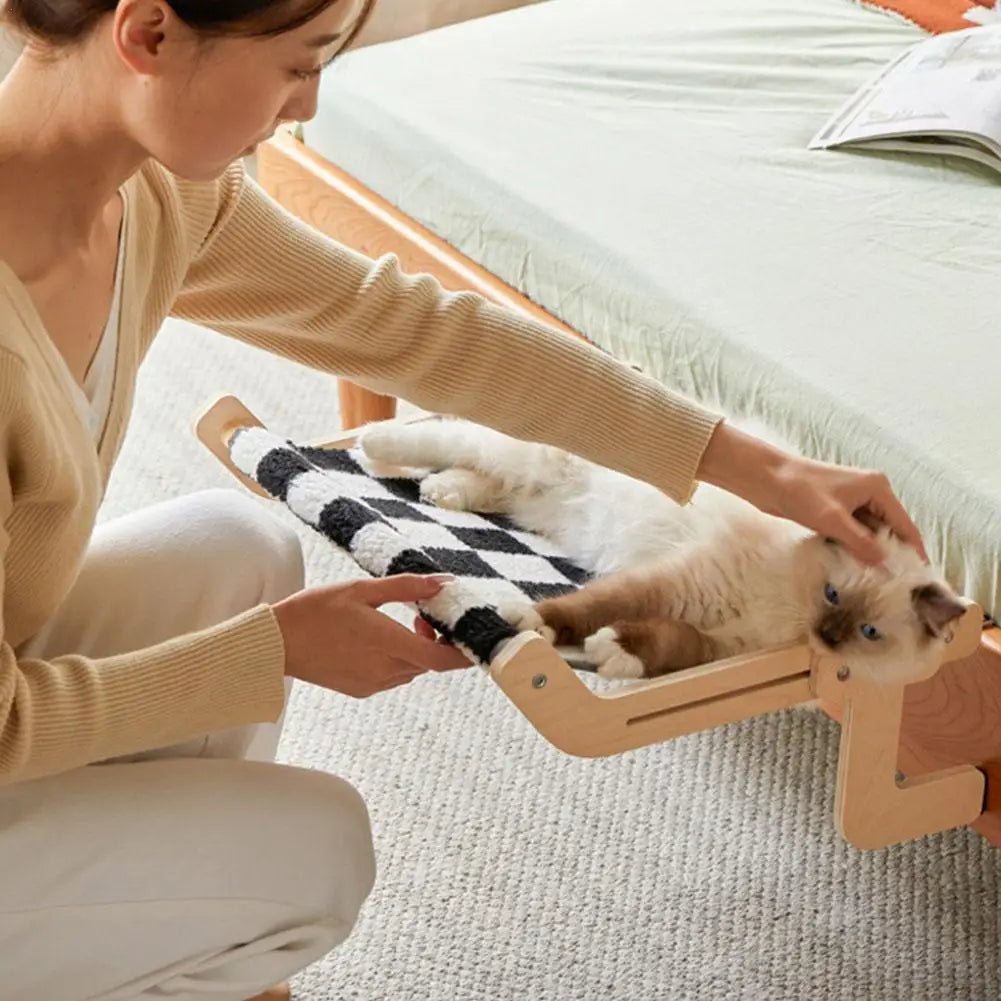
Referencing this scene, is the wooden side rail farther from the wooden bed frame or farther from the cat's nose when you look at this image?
the cat's nose

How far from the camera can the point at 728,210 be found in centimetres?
190

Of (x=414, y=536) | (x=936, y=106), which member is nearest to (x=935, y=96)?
(x=936, y=106)

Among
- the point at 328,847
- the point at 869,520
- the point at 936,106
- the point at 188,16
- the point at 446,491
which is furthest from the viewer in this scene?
the point at 936,106

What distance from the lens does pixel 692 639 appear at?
1.44 meters

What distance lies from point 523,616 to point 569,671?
0.65 ft

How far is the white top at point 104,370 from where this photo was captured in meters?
1.21

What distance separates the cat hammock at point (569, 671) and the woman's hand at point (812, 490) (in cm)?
10

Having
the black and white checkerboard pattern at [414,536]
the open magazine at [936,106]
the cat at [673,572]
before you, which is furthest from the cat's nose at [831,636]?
the open magazine at [936,106]

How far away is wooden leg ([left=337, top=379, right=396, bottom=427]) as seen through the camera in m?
2.17

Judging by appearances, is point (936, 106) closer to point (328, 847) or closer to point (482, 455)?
point (482, 455)

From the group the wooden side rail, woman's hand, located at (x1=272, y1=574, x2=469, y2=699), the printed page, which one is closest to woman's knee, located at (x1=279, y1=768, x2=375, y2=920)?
woman's hand, located at (x1=272, y1=574, x2=469, y2=699)

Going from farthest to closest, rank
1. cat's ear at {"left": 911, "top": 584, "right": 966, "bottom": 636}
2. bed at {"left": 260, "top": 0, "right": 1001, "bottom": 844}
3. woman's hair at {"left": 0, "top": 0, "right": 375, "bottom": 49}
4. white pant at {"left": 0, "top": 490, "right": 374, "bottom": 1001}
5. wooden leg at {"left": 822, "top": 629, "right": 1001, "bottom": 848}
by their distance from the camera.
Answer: bed at {"left": 260, "top": 0, "right": 1001, "bottom": 844} → wooden leg at {"left": 822, "top": 629, "right": 1001, "bottom": 848} → cat's ear at {"left": 911, "top": 584, "right": 966, "bottom": 636} → white pant at {"left": 0, "top": 490, "right": 374, "bottom": 1001} → woman's hair at {"left": 0, "top": 0, "right": 375, "bottom": 49}

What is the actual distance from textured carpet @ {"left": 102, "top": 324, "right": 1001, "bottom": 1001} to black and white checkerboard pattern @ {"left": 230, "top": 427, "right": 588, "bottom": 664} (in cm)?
38

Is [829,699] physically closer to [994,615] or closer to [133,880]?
[994,615]
